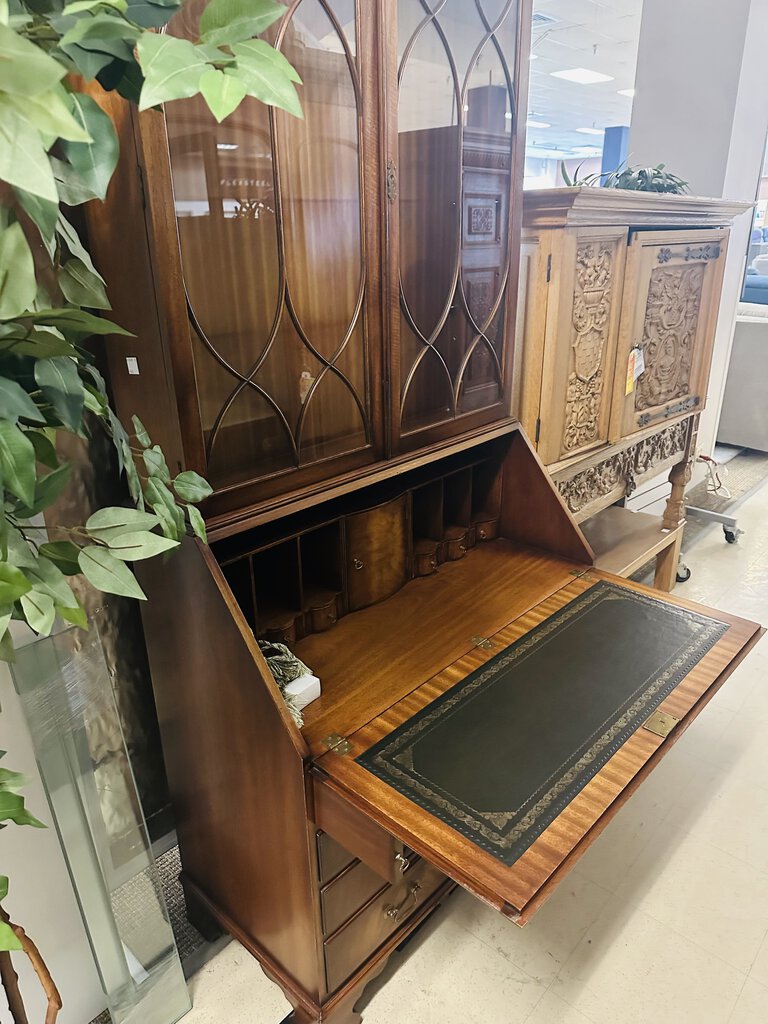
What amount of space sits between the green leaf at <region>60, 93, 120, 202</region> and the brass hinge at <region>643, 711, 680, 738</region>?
1.06 m

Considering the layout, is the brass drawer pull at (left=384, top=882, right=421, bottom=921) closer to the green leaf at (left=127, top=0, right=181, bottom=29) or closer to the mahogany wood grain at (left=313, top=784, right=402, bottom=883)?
the mahogany wood grain at (left=313, top=784, right=402, bottom=883)

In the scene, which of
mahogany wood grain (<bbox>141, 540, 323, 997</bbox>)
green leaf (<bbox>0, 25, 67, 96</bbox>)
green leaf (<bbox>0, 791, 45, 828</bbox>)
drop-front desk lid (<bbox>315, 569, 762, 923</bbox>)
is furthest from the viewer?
mahogany wood grain (<bbox>141, 540, 323, 997</bbox>)

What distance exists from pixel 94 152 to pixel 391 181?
709 millimetres

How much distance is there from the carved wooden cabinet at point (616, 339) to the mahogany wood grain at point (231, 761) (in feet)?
3.56

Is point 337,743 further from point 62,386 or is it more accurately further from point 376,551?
point 62,386

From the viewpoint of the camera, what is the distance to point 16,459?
53 cm

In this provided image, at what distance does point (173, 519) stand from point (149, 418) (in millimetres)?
298

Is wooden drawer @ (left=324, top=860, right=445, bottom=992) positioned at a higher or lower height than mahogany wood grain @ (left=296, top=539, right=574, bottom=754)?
lower

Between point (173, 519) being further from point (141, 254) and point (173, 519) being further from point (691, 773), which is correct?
point (691, 773)

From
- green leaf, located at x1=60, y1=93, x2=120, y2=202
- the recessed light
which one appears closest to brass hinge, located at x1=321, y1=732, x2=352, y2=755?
green leaf, located at x1=60, y1=93, x2=120, y2=202

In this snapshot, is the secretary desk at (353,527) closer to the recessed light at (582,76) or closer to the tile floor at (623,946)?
the tile floor at (623,946)

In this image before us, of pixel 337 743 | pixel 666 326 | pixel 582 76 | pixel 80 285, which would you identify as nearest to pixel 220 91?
pixel 80 285

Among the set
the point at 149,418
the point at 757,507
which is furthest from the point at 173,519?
the point at 757,507

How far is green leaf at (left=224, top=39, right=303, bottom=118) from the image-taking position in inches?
18.0
